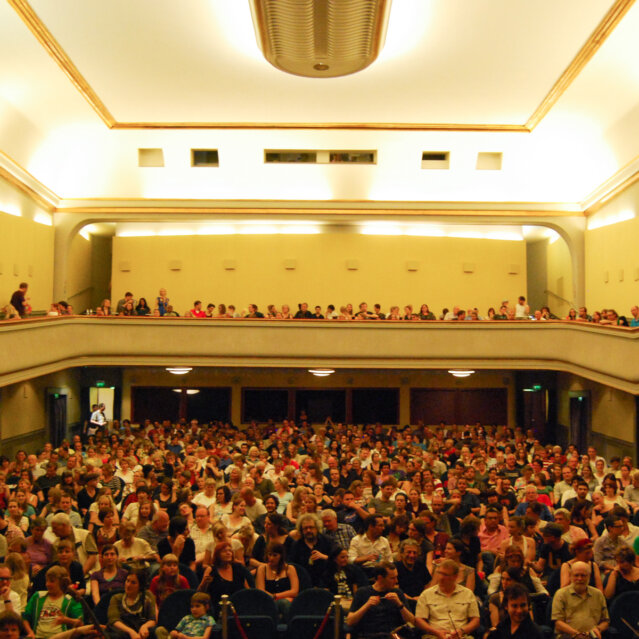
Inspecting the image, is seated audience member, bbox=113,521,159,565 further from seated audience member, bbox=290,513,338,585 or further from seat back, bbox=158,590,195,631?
seated audience member, bbox=290,513,338,585

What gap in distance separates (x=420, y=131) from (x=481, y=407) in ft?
24.0

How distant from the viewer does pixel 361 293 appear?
2052 cm

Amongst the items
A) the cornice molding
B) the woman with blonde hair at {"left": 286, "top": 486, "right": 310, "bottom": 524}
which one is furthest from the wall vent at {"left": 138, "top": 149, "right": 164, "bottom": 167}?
the woman with blonde hair at {"left": 286, "top": 486, "right": 310, "bottom": 524}

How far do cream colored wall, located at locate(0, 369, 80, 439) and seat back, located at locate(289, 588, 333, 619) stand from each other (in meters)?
10.9

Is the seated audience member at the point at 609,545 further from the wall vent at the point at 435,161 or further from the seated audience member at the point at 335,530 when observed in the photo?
the wall vent at the point at 435,161

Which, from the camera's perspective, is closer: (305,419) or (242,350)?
(242,350)

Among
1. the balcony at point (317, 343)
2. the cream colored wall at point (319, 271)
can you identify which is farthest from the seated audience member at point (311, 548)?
the cream colored wall at point (319, 271)

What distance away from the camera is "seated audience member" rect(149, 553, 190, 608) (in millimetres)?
6617

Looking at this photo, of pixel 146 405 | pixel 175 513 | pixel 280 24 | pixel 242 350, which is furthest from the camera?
pixel 146 405

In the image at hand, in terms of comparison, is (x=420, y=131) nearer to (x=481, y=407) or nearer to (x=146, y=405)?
(x=481, y=407)

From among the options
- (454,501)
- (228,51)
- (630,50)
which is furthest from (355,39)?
→ (454,501)

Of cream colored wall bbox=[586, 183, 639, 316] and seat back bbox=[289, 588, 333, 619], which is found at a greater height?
cream colored wall bbox=[586, 183, 639, 316]

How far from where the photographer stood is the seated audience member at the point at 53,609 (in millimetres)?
6188

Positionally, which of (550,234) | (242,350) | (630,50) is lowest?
(242,350)
